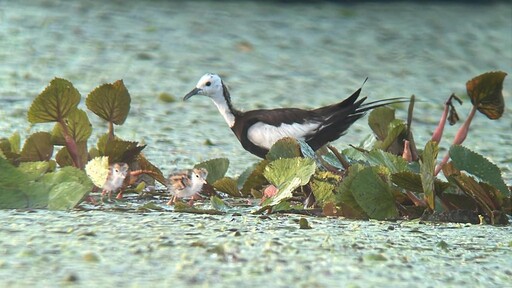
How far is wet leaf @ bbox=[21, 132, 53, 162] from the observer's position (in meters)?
3.09

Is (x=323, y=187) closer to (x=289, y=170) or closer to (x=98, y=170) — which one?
(x=289, y=170)

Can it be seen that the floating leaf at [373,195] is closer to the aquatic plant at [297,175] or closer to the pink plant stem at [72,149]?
the aquatic plant at [297,175]

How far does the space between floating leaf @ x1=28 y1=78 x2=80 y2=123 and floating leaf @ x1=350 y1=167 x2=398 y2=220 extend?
72 centimetres

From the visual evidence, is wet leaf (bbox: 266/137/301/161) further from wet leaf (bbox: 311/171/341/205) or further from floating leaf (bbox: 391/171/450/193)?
floating leaf (bbox: 391/171/450/193)

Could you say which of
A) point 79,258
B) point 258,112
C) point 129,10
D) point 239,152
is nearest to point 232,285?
point 79,258

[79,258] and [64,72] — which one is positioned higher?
[64,72]

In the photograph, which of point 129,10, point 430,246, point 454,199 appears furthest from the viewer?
point 129,10

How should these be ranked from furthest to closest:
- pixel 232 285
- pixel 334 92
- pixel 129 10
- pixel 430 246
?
pixel 129 10 → pixel 334 92 → pixel 430 246 → pixel 232 285

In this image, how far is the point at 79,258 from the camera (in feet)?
7.19

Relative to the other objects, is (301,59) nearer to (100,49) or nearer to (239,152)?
(100,49)

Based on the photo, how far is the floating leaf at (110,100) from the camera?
3.00 meters

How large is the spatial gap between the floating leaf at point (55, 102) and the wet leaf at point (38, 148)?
127 mm

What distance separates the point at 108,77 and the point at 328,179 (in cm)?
203

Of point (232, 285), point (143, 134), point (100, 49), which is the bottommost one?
point (232, 285)
